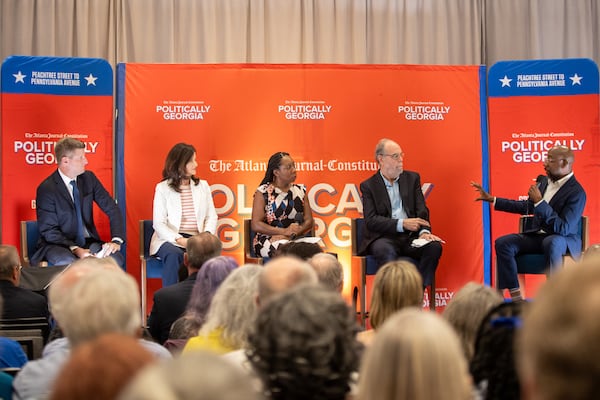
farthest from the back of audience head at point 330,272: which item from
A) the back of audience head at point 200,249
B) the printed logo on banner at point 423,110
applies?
the printed logo on banner at point 423,110

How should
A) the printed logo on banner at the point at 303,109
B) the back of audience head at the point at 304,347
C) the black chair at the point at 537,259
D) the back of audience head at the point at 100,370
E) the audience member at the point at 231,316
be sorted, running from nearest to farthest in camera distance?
the back of audience head at the point at 100,370 → the back of audience head at the point at 304,347 → the audience member at the point at 231,316 → the black chair at the point at 537,259 → the printed logo on banner at the point at 303,109

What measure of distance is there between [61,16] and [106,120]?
6.18 feet

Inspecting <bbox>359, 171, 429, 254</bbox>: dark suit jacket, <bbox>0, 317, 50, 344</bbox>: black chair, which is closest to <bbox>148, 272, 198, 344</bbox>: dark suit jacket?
<bbox>0, 317, 50, 344</bbox>: black chair

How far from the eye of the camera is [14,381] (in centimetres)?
248

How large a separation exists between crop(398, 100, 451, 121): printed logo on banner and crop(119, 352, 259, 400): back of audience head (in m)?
6.78

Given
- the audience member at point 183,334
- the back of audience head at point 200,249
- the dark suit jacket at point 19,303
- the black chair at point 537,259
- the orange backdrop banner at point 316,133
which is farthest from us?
the orange backdrop banner at point 316,133

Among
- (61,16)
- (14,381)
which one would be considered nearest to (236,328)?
(14,381)

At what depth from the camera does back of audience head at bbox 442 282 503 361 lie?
2721 millimetres

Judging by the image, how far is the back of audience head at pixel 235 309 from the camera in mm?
2957

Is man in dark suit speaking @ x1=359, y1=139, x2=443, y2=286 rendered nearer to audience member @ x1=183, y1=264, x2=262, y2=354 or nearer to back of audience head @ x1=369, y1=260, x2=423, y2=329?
back of audience head @ x1=369, y1=260, x2=423, y2=329

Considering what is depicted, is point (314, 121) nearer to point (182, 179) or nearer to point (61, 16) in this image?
point (182, 179)

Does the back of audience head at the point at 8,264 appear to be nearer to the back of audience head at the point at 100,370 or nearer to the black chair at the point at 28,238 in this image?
the black chair at the point at 28,238

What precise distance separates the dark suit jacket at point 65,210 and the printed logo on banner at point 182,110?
3.12 ft

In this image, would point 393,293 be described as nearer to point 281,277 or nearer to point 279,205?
point 281,277
